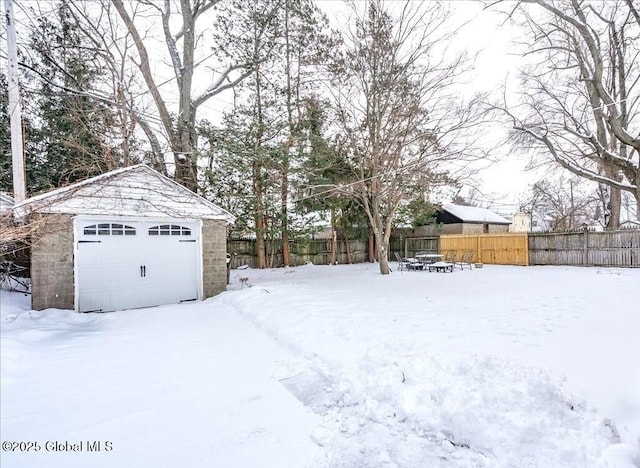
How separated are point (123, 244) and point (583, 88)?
646 inches

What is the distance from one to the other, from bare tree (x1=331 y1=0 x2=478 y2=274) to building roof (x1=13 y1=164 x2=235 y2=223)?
4.83 meters

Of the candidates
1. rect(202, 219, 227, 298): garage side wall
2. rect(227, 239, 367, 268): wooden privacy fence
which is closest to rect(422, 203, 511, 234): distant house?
rect(227, 239, 367, 268): wooden privacy fence

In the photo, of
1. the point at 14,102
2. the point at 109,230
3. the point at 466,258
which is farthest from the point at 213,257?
the point at 466,258

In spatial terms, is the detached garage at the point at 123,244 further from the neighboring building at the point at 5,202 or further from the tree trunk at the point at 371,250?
the tree trunk at the point at 371,250

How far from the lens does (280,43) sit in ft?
48.9

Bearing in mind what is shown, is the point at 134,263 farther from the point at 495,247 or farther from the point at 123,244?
the point at 495,247

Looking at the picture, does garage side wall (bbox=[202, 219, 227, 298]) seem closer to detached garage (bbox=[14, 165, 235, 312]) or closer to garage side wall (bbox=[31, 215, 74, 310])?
detached garage (bbox=[14, 165, 235, 312])

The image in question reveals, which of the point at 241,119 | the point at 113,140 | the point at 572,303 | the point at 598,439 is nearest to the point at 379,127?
the point at 241,119

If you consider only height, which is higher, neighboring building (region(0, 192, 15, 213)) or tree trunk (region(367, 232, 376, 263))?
neighboring building (region(0, 192, 15, 213))

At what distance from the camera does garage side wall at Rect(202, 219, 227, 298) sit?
30.2 feet

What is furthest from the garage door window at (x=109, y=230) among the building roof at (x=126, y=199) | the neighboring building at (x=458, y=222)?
the neighboring building at (x=458, y=222)

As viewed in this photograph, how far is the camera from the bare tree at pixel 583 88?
9.88 metres

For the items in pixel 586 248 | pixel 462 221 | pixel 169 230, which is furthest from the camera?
pixel 462 221

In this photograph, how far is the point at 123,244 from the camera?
26.1 feet
